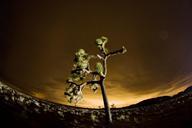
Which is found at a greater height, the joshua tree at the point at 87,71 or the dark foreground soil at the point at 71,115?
the joshua tree at the point at 87,71

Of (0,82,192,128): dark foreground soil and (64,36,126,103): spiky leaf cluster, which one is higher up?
(64,36,126,103): spiky leaf cluster

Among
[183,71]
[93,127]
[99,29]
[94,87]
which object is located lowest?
[93,127]

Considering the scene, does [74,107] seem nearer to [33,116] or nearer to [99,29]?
[33,116]

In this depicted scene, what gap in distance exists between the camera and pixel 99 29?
6703mm

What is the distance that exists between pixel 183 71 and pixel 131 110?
1420 millimetres

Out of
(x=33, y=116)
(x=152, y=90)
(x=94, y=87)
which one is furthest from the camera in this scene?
(x=152, y=90)

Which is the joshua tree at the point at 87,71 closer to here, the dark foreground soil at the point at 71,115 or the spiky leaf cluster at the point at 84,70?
the spiky leaf cluster at the point at 84,70

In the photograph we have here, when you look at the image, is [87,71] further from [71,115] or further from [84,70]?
[71,115]

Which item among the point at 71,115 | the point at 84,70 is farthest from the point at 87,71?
the point at 71,115

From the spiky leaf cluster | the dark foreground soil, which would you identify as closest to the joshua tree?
the spiky leaf cluster

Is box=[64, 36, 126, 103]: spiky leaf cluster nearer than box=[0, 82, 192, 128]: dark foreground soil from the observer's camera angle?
Yes

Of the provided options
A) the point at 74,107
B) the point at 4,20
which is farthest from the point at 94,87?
the point at 4,20

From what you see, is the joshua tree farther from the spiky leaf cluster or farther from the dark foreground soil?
the dark foreground soil

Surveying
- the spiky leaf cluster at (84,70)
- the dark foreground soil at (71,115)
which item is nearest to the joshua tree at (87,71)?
the spiky leaf cluster at (84,70)
